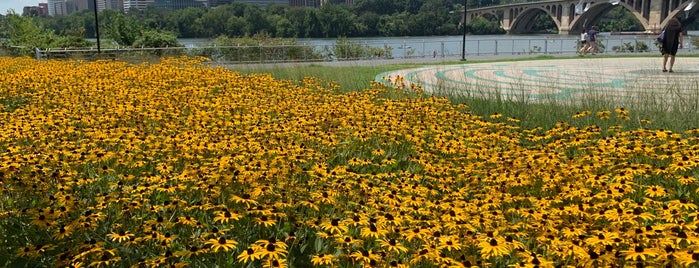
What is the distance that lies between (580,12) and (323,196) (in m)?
70.1

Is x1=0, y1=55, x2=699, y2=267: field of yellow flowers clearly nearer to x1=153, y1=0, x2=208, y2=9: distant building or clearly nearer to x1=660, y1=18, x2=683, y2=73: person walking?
x1=660, y1=18, x2=683, y2=73: person walking

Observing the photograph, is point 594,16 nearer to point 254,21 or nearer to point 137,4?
point 254,21

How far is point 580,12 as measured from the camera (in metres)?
67.4

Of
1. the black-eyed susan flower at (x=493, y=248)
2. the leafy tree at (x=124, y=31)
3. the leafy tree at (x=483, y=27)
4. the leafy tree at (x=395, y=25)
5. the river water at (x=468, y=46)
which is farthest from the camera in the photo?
the leafy tree at (x=483, y=27)

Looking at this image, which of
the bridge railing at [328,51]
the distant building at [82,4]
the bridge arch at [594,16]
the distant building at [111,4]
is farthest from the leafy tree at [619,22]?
the distant building at [82,4]

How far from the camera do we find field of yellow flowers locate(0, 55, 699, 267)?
130 inches

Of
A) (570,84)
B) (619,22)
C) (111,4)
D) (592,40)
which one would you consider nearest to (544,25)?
(619,22)

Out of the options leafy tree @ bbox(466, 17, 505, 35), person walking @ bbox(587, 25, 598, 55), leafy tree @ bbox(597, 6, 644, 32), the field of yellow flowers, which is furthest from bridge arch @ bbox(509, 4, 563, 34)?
the field of yellow flowers

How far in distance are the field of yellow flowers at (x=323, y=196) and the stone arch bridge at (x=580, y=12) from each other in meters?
66.4

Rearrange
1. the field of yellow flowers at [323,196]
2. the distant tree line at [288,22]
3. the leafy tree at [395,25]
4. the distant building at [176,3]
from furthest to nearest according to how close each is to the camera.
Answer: the distant building at [176,3] → the leafy tree at [395,25] → the distant tree line at [288,22] → the field of yellow flowers at [323,196]

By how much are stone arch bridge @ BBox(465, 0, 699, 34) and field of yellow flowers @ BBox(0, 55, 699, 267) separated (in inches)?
2613

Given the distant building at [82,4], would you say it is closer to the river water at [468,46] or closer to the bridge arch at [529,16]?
the bridge arch at [529,16]

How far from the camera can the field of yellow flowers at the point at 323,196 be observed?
3307 mm

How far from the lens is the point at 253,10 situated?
189 feet
